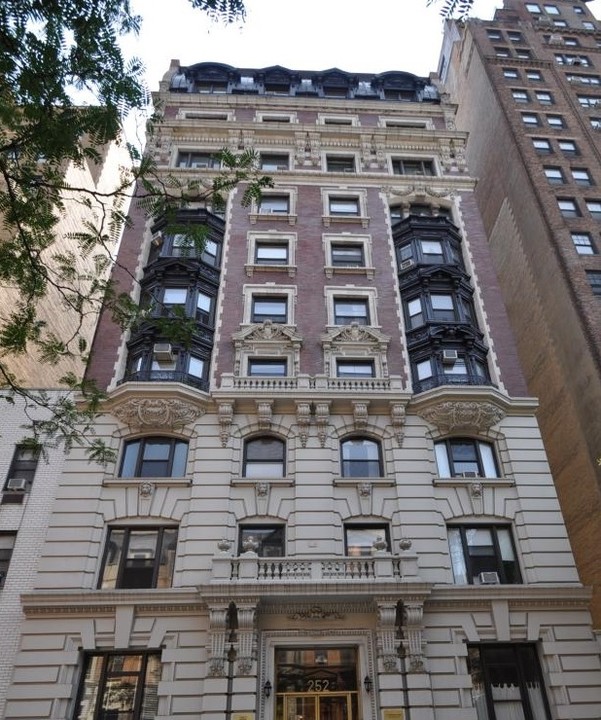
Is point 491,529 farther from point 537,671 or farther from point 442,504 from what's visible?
point 537,671

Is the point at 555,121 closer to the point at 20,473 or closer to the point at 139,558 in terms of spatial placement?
the point at 139,558

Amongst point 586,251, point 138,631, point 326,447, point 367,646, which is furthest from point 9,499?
point 586,251

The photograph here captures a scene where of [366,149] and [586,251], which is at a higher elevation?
[366,149]

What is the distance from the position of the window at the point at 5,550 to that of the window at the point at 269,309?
11.8 metres

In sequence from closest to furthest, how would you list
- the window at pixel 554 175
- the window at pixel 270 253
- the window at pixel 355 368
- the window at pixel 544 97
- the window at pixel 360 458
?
the window at pixel 360 458 → the window at pixel 355 368 → the window at pixel 270 253 → the window at pixel 554 175 → the window at pixel 544 97

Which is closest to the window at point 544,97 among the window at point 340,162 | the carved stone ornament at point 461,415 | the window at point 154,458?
the window at point 340,162

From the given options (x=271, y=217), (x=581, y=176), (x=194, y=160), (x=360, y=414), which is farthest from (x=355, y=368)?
(x=581, y=176)

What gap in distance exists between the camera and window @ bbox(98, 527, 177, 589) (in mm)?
18016

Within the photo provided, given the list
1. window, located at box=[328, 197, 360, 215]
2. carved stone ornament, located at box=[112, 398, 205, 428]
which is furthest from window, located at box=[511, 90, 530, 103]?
carved stone ornament, located at box=[112, 398, 205, 428]

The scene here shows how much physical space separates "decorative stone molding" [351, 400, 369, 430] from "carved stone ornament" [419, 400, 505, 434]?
2.22 meters

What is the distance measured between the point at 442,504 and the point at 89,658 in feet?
38.0

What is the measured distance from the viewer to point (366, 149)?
107ft

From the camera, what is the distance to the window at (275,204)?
29203mm

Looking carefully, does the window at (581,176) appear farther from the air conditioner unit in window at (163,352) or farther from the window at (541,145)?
the air conditioner unit in window at (163,352)
